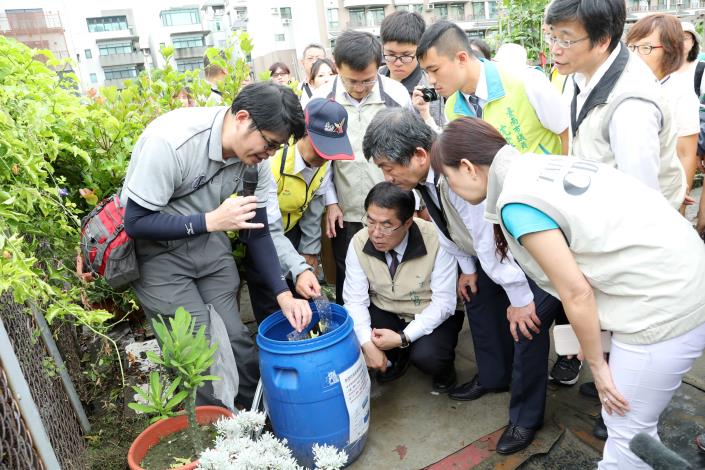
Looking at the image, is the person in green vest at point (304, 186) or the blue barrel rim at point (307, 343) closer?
the blue barrel rim at point (307, 343)

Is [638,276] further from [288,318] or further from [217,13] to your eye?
[217,13]

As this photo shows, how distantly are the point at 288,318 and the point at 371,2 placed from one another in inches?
1159

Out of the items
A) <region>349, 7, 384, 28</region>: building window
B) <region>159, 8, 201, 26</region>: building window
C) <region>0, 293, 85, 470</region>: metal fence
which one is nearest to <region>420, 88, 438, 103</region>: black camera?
<region>0, 293, 85, 470</region>: metal fence

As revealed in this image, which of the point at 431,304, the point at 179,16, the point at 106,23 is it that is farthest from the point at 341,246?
the point at 106,23

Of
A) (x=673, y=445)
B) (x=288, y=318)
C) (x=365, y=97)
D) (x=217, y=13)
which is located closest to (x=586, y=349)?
(x=673, y=445)

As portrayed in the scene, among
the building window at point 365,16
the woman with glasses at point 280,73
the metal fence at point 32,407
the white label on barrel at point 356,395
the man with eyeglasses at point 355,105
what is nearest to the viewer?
the metal fence at point 32,407

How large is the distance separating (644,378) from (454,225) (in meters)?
1.03

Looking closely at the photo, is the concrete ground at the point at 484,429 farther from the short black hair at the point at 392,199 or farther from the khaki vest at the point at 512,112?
the khaki vest at the point at 512,112

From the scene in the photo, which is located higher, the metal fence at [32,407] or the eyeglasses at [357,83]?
the eyeglasses at [357,83]

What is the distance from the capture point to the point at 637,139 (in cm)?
170

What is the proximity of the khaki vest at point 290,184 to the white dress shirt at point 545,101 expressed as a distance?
1083mm

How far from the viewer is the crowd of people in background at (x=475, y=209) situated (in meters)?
1.45

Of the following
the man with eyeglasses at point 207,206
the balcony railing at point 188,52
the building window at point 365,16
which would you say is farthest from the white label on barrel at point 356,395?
the balcony railing at point 188,52

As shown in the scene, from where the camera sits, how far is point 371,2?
28406 millimetres
